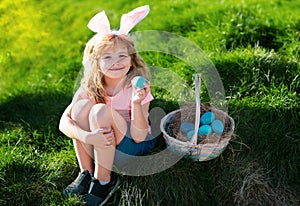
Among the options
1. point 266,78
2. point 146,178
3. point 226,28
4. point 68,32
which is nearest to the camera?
point 146,178

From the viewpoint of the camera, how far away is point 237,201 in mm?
2807

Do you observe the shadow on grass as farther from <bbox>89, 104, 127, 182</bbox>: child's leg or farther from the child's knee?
the child's knee

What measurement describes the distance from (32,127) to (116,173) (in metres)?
0.80

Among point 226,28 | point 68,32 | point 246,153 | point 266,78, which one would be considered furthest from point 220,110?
point 68,32

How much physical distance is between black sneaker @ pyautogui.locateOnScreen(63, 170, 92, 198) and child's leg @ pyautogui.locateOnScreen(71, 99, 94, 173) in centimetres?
5

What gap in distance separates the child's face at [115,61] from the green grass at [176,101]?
1.61 ft

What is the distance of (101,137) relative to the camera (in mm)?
2668

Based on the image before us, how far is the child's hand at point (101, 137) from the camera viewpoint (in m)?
2.67

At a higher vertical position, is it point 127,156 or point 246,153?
point 127,156

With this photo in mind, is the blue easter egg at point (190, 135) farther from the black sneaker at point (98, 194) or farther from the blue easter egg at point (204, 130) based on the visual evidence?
the black sneaker at point (98, 194)

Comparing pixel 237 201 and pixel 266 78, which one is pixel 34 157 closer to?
pixel 237 201

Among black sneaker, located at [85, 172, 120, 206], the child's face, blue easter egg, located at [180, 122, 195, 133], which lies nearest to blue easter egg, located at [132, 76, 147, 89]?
the child's face

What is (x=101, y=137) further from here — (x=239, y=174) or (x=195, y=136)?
(x=239, y=174)

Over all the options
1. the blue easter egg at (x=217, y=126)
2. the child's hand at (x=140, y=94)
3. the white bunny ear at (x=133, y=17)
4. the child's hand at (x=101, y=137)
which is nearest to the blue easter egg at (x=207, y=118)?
the blue easter egg at (x=217, y=126)
